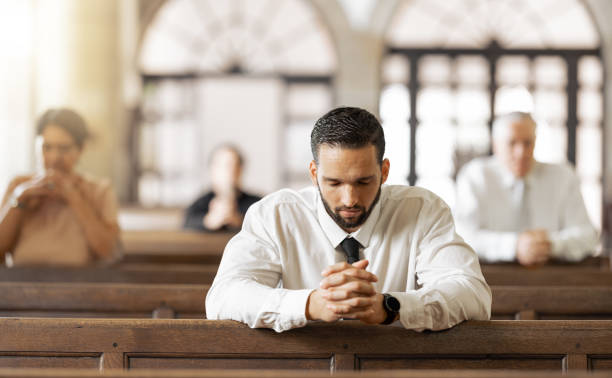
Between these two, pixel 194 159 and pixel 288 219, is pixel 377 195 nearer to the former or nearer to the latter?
pixel 288 219

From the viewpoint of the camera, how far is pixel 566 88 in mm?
9883

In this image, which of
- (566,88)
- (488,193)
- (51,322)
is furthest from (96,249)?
(566,88)

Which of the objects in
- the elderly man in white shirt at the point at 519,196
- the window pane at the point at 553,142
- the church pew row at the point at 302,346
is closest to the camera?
the church pew row at the point at 302,346

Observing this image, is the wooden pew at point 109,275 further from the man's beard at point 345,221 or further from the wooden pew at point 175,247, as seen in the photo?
the man's beard at point 345,221

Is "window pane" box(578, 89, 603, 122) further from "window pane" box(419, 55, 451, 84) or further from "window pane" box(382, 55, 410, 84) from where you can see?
"window pane" box(382, 55, 410, 84)

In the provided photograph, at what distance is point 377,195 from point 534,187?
2243 mm

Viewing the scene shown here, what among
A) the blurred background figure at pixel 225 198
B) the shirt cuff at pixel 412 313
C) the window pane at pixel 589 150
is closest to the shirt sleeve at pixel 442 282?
the shirt cuff at pixel 412 313

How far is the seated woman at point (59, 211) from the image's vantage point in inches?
139

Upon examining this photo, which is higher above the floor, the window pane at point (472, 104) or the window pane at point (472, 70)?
the window pane at point (472, 70)

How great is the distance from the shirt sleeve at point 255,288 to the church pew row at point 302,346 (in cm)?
6

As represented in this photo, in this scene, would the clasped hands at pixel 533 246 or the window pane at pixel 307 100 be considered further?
the window pane at pixel 307 100

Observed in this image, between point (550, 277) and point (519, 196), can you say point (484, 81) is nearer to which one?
point (519, 196)

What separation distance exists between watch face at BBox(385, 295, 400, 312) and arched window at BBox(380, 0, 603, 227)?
7985mm

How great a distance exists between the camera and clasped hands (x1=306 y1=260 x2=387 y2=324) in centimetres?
183
